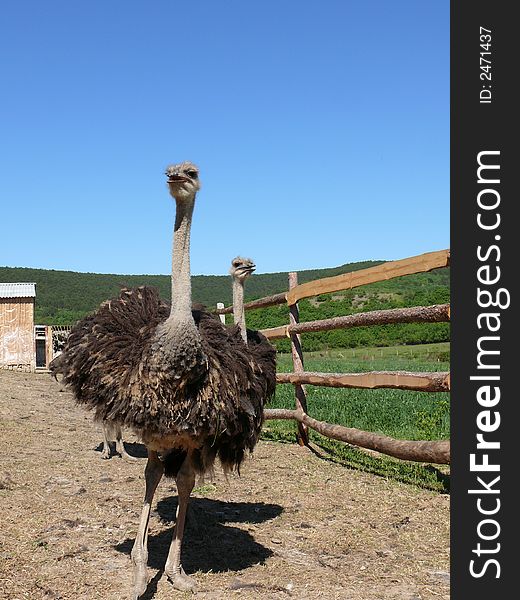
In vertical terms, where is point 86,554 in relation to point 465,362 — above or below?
below

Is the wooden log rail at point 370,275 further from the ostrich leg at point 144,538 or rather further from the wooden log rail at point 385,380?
the ostrich leg at point 144,538

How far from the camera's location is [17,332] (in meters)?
20.7

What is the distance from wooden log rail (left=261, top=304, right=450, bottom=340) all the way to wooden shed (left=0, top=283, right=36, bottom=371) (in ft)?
42.7

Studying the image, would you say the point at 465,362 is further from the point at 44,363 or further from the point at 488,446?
the point at 44,363

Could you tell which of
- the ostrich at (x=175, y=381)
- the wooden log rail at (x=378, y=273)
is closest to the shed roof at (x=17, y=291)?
the wooden log rail at (x=378, y=273)

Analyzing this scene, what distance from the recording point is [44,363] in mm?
20969

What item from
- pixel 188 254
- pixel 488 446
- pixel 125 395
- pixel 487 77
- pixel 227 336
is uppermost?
pixel 487 77

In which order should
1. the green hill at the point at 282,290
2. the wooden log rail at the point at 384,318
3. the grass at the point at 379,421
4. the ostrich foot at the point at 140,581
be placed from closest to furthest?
the ostrich foot at the point at 140,581 → the wooden log rail at the point at 384,318 → the grass at the point at 379,421 → the green hill at the point at 282,290

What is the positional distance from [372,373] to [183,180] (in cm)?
330

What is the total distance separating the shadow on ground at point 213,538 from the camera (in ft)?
15.5

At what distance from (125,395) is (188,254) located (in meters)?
0.85

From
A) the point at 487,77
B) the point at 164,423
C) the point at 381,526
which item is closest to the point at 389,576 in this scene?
the point at 381,526

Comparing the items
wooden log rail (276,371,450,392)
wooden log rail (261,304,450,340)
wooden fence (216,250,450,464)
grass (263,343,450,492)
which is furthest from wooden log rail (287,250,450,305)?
grass (263,343,450,492)

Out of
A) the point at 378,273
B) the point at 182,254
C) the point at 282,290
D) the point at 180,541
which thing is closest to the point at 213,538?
the point at 180,541
